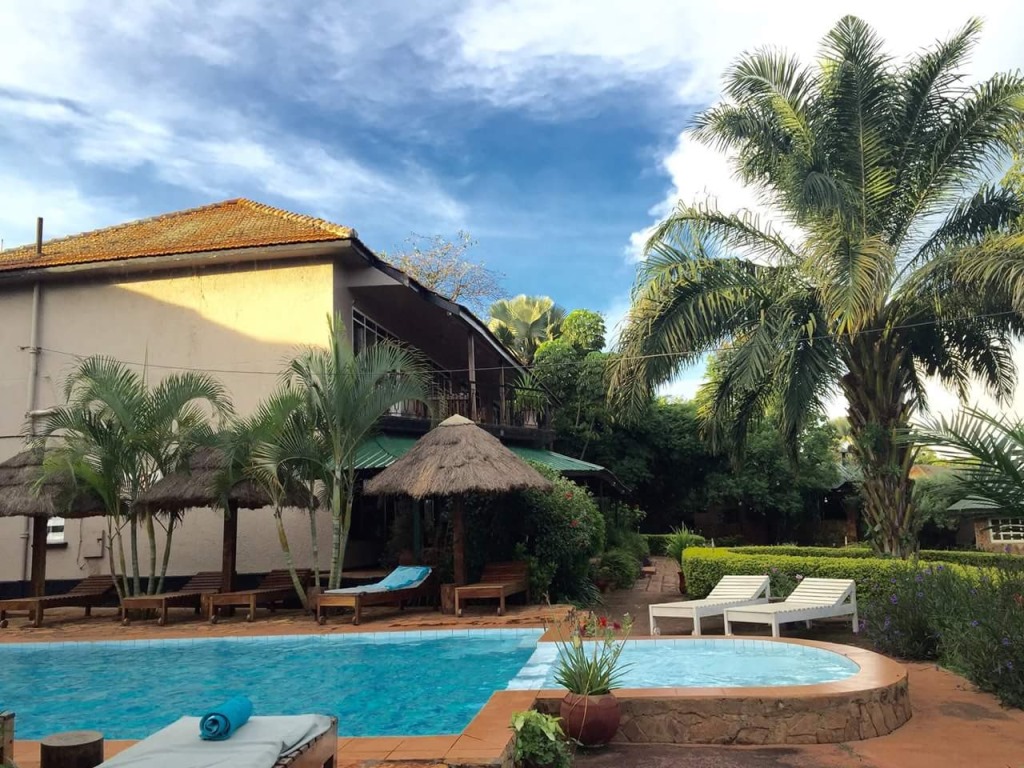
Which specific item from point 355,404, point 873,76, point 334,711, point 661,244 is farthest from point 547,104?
point 334,711

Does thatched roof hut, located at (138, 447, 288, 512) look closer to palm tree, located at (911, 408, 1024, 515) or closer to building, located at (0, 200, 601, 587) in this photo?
building, located at (0, 200, 601, 587)

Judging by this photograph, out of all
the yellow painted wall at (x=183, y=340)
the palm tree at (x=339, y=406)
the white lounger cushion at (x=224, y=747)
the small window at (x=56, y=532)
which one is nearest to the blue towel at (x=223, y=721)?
the white lounger cushion at (x=224, y=747)

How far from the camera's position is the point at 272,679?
27.1ft

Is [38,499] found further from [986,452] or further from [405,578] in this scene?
[986,452]

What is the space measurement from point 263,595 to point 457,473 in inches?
153

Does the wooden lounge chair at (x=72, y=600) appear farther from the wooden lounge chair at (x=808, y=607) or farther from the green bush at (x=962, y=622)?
the green bush at (x=962, y=622)

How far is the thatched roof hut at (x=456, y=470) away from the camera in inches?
449

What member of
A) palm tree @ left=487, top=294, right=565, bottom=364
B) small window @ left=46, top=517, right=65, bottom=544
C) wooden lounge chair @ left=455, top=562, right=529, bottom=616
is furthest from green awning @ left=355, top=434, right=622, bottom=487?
palm tree @ left=487, top=294, right=565, bottom=364

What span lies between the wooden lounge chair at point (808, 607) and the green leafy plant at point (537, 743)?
5.03 m

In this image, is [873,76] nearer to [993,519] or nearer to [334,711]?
[993,519]

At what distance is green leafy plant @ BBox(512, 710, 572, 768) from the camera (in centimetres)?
454

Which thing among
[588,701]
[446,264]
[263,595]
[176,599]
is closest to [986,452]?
[588,701]

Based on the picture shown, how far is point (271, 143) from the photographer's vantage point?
16.6m

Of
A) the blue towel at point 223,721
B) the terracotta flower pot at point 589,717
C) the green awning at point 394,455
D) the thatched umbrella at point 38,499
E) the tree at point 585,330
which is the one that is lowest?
the terracotta flower pot at point 589,717
